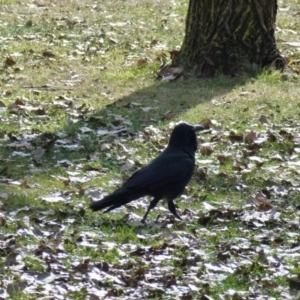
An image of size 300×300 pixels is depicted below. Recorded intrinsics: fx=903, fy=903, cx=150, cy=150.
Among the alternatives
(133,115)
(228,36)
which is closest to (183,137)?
(133,115)

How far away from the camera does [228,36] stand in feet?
37.2

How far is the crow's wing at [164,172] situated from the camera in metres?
6.72

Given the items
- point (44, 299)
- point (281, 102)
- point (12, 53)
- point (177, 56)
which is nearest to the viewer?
point (44, 299)

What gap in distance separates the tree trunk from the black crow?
14.4ft

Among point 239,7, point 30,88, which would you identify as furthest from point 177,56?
point 30,88

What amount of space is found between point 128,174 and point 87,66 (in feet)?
14.4

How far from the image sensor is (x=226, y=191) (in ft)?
25.7

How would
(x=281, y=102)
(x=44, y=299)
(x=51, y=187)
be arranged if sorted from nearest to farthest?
(x=44, y=299) → (x=51, y=187) → (x=281, y=102)

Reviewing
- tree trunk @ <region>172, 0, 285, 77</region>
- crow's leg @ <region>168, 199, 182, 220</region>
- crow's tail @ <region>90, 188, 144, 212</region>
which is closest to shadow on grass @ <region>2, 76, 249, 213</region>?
tree trunk @ <region>172, 0, 285, 77</region>

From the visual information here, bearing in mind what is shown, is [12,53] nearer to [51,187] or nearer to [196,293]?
[51,187]

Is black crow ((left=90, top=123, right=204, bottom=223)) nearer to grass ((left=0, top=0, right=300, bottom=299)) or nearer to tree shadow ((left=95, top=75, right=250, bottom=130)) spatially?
grass ((left=0, top=0, right=300, bottom=299))

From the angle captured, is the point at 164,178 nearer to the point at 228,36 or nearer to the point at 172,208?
the point at 172,208

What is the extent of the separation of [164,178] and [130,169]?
1.60 metres

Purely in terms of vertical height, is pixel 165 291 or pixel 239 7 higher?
pixel 239 7
